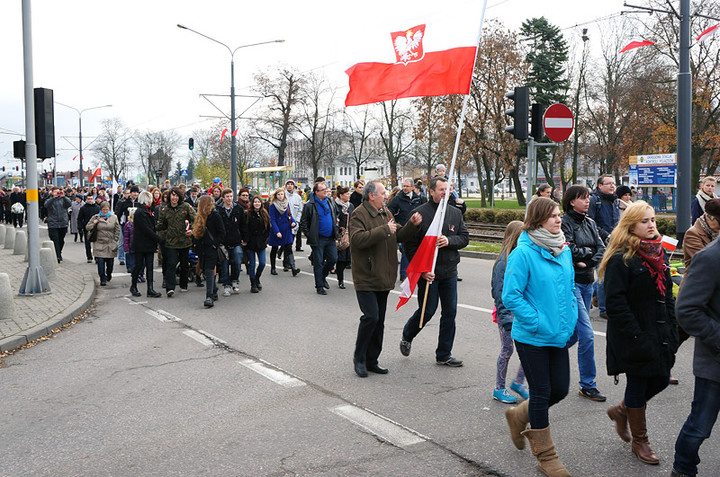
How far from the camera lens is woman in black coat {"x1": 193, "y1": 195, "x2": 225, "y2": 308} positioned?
10.4 metres

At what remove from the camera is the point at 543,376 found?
400 cm

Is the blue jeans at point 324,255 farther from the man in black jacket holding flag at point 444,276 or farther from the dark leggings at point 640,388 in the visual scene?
the dark leggings at point 640,388

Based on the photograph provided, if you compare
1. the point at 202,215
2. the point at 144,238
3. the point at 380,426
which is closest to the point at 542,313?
the point at 380,426

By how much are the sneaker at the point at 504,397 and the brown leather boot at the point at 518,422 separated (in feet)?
3.23

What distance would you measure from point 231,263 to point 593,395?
25.1ft

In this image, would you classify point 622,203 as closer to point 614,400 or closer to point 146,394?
point 614,400

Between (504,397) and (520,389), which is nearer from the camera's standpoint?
(504,397)

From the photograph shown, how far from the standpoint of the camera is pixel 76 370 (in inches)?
258

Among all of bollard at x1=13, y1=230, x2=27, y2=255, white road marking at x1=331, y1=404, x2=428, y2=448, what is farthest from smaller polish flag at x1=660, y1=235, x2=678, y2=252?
bollard at x1=13, y1=230, x2=27, y2=255

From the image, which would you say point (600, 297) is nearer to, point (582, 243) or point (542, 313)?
point (582, 243)

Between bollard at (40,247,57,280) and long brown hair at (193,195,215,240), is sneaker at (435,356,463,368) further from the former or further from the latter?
bollard at (40,247,57,280)

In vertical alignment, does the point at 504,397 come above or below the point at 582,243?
below

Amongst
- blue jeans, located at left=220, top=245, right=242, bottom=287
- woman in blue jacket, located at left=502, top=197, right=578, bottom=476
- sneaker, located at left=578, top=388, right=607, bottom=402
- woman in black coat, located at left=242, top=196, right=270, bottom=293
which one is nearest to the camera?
woman in blue jacket, located at left=502, top=197, right=578, bottom=476

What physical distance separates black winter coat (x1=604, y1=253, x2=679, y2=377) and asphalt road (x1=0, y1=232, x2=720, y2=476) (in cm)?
65
